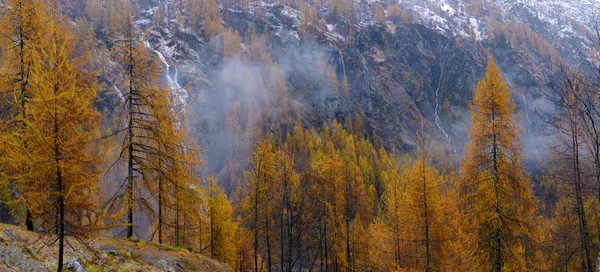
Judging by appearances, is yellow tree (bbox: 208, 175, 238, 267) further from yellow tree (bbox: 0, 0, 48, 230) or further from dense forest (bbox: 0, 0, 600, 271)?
yellow tree (bbox: 0, 0, 48, 230)

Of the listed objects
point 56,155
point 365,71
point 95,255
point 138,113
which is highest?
point 56,155

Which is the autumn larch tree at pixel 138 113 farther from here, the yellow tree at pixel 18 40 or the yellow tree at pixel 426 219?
the yellow tree at pixel 426 219

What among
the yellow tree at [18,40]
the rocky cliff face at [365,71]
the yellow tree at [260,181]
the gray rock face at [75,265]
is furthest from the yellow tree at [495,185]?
the rocky cliff face at [365,71]

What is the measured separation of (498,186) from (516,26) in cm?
17322

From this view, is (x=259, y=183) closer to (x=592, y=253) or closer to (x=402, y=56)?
(x=592, y=253)

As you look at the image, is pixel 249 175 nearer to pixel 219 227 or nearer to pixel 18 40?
pixel 219 227

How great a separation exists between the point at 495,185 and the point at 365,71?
106601mm

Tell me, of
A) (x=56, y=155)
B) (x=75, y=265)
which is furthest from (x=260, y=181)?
(x=56, y=155)

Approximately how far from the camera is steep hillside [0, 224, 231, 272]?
343 inches

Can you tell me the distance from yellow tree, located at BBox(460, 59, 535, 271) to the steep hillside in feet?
38.8

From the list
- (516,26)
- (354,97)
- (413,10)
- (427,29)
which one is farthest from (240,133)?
(516,26)

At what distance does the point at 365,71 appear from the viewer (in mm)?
117250

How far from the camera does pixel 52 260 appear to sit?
959cm

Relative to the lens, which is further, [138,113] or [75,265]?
[138,113]
